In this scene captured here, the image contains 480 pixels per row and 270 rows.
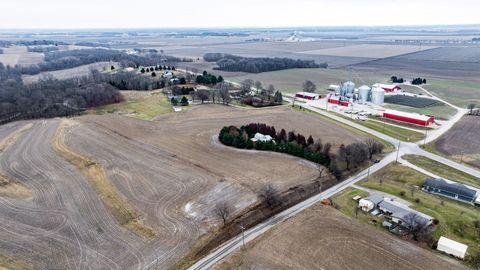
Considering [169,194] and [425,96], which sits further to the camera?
[425,96]

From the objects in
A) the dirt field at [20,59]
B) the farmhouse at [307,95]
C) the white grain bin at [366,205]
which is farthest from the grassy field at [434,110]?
the dirt field at [20,59]

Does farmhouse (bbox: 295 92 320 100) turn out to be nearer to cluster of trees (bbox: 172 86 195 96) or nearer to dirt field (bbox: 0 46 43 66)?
cluster of trees (bbox: 172 86 195 96)

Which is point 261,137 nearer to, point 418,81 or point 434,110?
point 434,110

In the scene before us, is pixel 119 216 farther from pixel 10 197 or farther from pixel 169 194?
pixel 10 197

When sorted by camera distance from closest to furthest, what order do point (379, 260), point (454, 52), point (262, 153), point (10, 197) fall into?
point (379, 260) < point (10, 197) < point (262, 153) < point (454, 52)

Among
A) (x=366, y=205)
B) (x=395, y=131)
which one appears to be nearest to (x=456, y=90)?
(x=395, y=131)

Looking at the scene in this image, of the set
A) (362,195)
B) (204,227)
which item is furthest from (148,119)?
(362,195)
